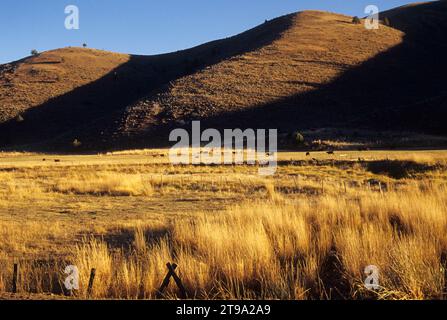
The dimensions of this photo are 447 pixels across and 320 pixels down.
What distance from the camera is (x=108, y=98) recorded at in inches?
4198

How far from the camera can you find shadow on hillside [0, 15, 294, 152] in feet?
259

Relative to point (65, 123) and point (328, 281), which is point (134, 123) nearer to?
point (65, 123)

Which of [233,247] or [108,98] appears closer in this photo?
[233,247]

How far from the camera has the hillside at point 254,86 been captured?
74.0m

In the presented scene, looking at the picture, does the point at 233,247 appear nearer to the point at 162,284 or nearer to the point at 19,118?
the point at 162,284

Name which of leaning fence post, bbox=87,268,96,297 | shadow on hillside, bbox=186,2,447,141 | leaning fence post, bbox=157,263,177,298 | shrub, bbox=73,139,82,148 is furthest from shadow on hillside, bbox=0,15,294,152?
leaning fence post, bbox=157,263,177,298

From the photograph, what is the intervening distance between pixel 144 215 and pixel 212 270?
780cm

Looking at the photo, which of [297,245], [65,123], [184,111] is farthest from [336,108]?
[297,245]

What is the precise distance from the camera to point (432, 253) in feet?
23.5

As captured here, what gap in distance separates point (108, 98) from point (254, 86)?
36.7m

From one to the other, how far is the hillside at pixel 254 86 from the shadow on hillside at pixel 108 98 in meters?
0.26

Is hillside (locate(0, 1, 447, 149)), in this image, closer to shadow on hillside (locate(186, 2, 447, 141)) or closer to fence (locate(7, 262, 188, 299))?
shadow on hillside (locate(186, 2, 447, 141))

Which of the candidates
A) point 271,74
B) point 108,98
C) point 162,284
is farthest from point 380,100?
point 162,284

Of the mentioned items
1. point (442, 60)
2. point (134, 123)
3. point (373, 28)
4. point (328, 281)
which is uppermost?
→ point (373, 28)
